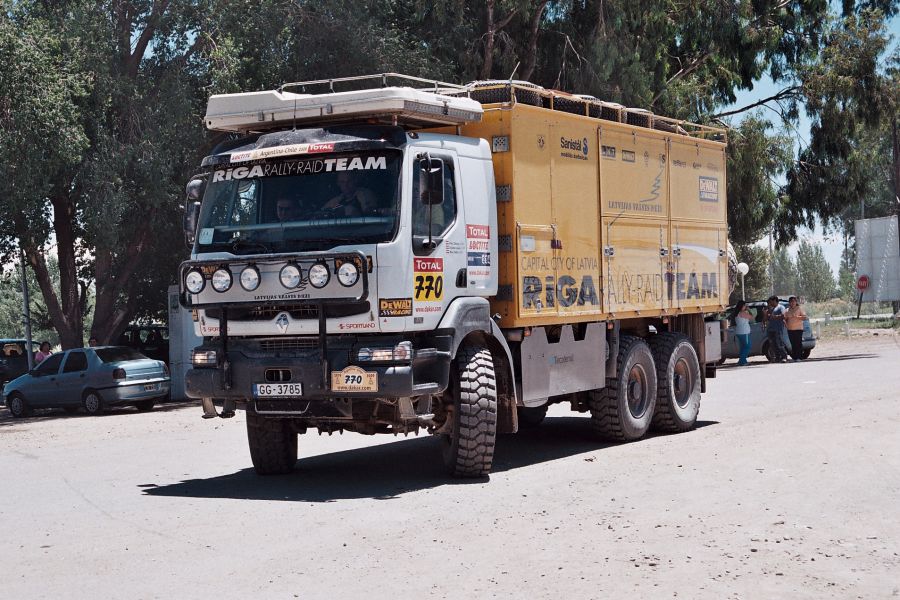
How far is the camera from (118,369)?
2333cm

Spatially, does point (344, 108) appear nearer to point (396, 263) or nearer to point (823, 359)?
point (396, 263)

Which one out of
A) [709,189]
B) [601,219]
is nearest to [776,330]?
[709,189]

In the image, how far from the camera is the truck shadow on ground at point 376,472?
408 inches

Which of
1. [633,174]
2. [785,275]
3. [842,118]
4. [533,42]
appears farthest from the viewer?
[785,275]

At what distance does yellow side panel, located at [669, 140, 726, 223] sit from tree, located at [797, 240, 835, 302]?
109m

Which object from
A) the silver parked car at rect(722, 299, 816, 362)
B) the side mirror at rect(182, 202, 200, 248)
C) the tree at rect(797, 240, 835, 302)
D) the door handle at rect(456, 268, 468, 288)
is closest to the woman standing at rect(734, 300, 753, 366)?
the silver parked car at rect(722, 299, 816, 362)

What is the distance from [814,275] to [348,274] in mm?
121623

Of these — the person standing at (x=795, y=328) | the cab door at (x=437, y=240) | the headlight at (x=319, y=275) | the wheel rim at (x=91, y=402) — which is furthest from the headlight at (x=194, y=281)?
the person standing at (x=795, y=328)

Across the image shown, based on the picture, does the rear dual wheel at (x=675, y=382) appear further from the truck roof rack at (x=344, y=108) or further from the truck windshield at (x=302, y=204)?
the truck windshield at (x=302, y=204)

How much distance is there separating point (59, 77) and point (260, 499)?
617 inches

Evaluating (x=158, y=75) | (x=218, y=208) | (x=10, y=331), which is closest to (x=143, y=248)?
(x=158, y=75)

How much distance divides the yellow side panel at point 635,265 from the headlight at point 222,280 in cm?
441

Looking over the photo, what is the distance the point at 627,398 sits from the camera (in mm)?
13367

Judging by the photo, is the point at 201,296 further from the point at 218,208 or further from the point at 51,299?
the point at 51,299
